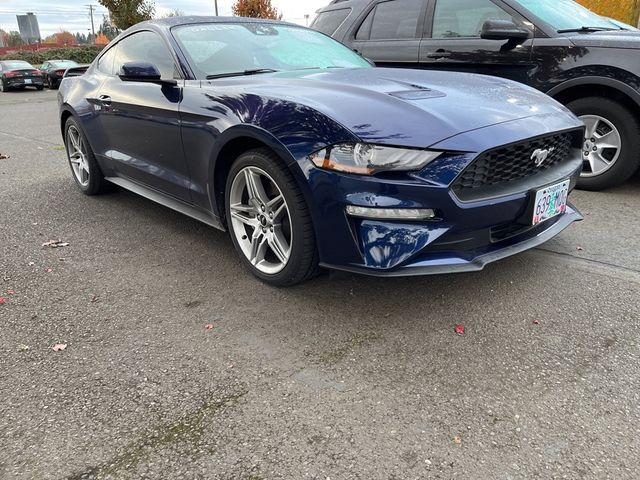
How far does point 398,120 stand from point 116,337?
168cm

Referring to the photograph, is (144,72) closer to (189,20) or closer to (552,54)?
(189,20)

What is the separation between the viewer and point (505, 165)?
256 cm

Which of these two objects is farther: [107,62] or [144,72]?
[107,62]

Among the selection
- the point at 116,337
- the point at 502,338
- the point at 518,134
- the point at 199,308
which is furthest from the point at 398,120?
the point at 116,337

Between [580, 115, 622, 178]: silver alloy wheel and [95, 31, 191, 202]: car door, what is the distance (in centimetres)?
337

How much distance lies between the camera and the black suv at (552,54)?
4391 millimetres

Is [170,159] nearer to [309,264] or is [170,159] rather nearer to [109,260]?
[109,260]

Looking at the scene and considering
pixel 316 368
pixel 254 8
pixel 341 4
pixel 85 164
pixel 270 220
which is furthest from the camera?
pixel 254 8

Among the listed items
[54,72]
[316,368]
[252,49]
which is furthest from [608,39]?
[54,72]

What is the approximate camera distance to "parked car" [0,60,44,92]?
24.7 meters

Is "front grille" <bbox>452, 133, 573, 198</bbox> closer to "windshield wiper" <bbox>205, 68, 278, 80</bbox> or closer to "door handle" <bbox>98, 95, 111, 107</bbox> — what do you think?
"windshield wiper" <bbox>205, 68, 278, 80</bbox>

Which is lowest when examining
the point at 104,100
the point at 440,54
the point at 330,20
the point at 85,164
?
the point at 85,164

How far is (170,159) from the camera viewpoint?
3486mm

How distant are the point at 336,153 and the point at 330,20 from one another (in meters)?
4.47
